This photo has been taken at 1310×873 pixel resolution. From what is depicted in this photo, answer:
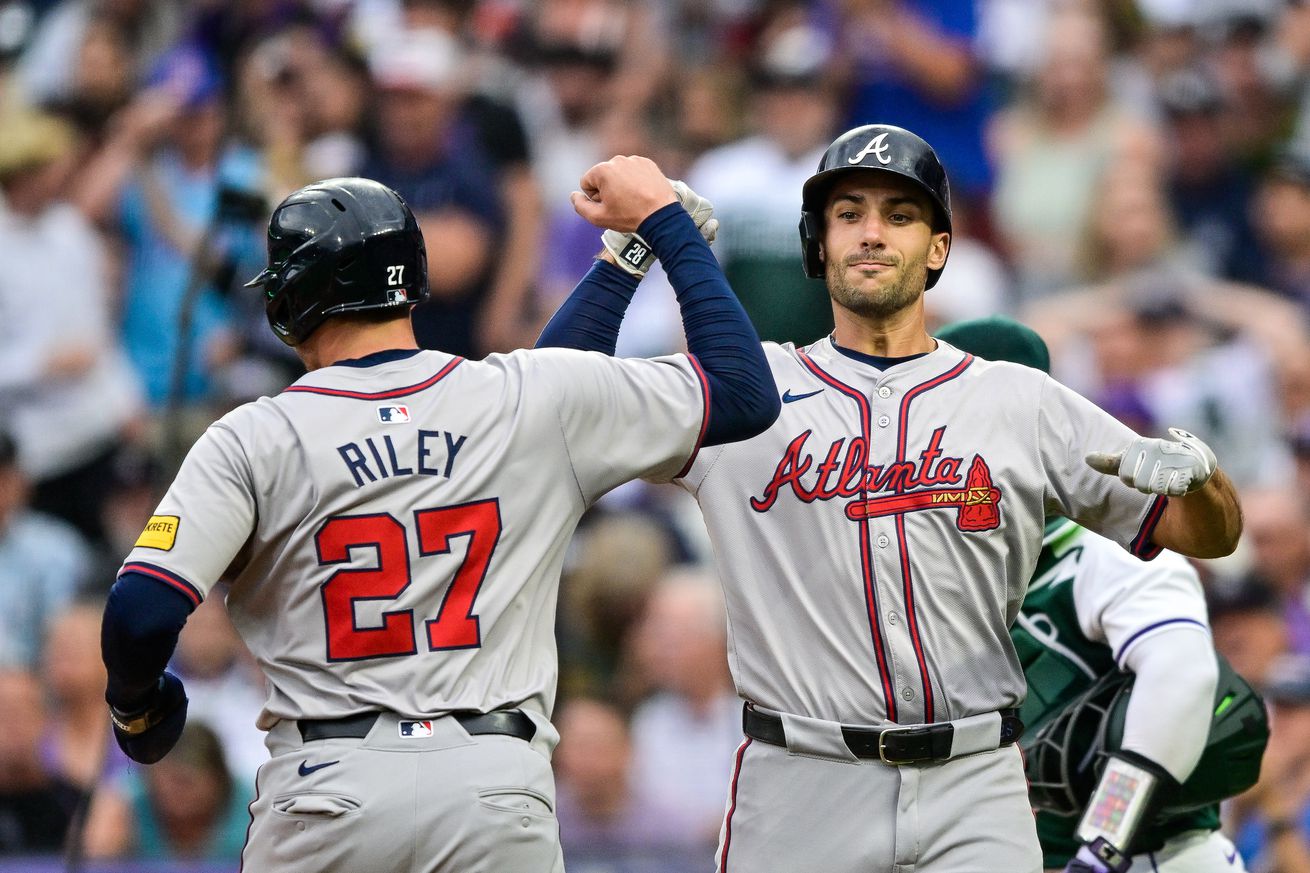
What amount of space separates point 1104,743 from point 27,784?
16.7 feet

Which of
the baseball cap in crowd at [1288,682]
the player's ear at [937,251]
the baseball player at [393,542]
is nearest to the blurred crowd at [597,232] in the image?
the baseball cap in crowd at [1288,682]

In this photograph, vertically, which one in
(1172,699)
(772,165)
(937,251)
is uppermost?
(772,165)

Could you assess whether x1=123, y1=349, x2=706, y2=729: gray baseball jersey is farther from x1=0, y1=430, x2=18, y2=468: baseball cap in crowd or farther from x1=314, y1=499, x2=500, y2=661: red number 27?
x1=0, y1=430, x2=18, y2=468: baseball cap in crowd

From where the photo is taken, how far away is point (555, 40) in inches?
348

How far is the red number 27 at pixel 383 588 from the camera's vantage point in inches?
122

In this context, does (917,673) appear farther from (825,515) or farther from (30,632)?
(30,632)

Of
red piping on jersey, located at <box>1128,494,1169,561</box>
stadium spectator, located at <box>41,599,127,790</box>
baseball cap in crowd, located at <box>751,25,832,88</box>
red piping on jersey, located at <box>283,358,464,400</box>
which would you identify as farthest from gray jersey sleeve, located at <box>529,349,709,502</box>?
baseball cap in crowd, located at <box>751,25,832,88</box>

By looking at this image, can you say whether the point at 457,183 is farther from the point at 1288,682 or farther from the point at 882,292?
the point at 882,292

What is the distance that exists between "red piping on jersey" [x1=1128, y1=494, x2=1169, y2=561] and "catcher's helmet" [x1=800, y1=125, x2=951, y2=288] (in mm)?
718

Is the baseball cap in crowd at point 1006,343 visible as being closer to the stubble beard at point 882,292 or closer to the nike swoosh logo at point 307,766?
the stubble beard at point 882,292

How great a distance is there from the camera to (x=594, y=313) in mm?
3652

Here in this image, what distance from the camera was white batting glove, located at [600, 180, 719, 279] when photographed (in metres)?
3.68

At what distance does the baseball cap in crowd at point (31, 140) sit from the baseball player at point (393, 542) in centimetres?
593

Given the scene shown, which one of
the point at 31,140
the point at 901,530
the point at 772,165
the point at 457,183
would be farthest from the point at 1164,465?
the point at 31,140
